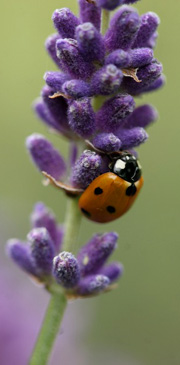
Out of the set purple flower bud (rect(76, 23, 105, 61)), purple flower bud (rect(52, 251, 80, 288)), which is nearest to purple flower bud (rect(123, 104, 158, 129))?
purple flower bud (rect(76, 23, 105, 61))

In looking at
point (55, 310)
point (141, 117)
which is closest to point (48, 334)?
point (55, 310)

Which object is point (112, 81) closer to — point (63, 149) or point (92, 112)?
point (92, 112)

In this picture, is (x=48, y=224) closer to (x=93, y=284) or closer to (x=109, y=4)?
(x=93, y=284)

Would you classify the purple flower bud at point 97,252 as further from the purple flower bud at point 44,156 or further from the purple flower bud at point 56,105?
the purple flower bud at point 56,105

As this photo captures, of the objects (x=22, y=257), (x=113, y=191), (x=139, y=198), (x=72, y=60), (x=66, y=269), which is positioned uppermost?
(x=139, y=198)

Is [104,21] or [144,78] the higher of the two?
[104,21]

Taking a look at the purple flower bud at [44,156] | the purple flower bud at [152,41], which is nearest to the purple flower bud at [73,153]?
the purple flower bud at [44,156]
